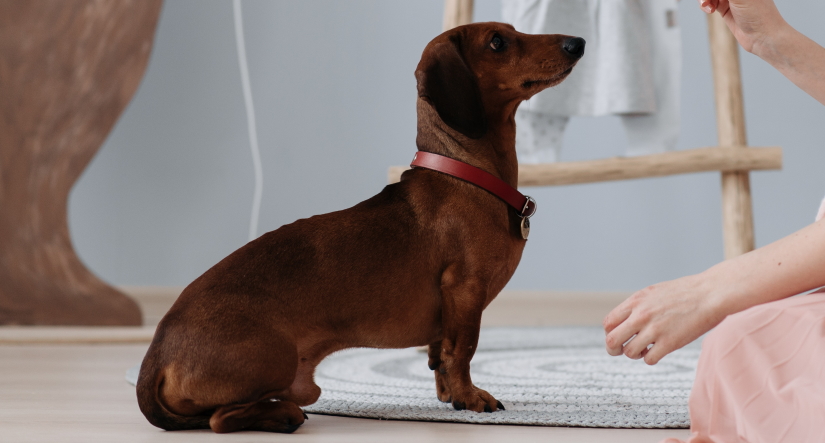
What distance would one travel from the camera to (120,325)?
7.20ft

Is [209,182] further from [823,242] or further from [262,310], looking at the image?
[823,242]

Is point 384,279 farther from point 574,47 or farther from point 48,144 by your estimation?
point 48,144

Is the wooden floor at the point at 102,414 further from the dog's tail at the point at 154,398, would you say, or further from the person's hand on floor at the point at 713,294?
the person's hand on floor at the point at 713,294

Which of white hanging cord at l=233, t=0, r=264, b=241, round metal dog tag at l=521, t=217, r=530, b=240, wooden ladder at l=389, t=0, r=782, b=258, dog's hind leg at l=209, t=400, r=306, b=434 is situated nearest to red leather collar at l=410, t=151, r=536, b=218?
round metal dog tag at l=521, t=217, r=530, b=240

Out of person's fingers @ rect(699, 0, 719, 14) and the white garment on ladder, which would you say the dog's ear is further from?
the white garment on ladder

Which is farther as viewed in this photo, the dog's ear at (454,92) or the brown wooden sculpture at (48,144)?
the brown wooden sculpture at (48,144)

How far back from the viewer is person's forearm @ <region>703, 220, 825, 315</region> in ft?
2.30

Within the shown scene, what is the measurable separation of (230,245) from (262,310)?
1725 mm

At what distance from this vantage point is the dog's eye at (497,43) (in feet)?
3.46

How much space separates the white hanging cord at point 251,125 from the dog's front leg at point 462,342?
163 centimetres

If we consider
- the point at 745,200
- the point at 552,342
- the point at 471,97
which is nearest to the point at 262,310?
the point at 471,97

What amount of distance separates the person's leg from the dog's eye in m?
0.81

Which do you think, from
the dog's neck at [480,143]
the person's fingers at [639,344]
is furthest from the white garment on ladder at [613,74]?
the person's fingers at [639,344]

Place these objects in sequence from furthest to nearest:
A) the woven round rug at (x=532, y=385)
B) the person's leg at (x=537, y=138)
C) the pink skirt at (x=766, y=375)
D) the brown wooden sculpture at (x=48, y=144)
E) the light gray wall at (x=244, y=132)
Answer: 1. the light gray wall at (x=244, y=132)
2. the brown wooden sculpture at (x=48, y=144)
3. the person's leg at (x=537, y=138)
4. the woven round rug at (x=532, y=385)
5. the pink skirt at (x=766, y=375)
